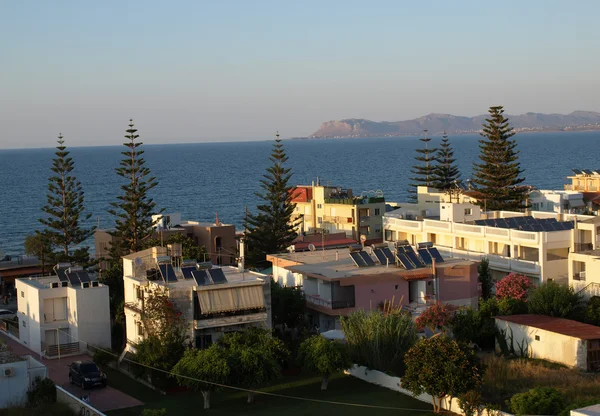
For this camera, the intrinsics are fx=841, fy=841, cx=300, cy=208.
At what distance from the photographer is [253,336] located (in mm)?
23281

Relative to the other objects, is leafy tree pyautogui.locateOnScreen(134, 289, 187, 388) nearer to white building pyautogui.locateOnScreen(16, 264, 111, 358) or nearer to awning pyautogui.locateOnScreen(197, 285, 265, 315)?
awning pyautogui.locateOnScreen(197, 285, 265, 315)

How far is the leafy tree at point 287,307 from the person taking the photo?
88.0ft

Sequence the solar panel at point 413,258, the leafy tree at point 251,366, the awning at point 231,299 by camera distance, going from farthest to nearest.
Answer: the solar panel at point 413,258 → the awning at point 231,299 → the leafy tree at point 251,366

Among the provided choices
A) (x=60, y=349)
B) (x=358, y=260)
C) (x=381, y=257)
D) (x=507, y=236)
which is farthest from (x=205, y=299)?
(x=507, y=236)

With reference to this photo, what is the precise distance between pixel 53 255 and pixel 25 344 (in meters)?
11.0

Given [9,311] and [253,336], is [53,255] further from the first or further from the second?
[253,336]

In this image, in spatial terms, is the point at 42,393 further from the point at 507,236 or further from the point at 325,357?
the point at 507,236

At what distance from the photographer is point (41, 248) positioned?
1629 inches

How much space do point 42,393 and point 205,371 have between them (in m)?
4.14

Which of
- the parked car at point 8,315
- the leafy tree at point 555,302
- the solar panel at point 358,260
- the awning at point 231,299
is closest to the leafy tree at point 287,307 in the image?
the awning at point 231,299

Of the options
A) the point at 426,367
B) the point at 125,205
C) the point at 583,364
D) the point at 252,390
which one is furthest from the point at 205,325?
the point at 125,205

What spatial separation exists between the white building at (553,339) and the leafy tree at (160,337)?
9.50 m

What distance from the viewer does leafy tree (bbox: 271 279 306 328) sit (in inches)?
1056

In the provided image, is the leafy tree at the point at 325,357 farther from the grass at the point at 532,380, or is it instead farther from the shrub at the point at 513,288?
the shrub at the point at 513,288
